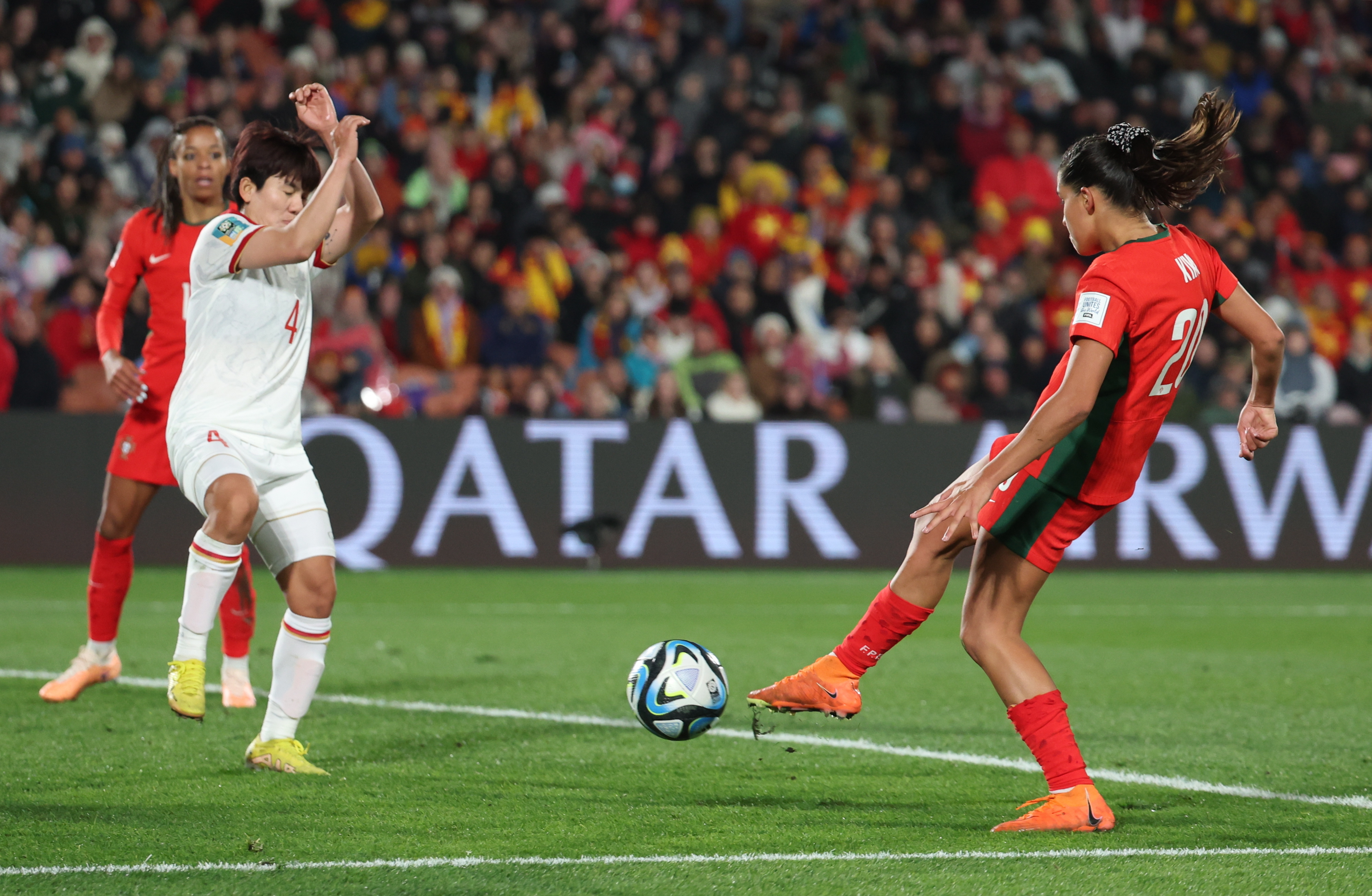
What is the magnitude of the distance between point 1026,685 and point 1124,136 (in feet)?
4.85

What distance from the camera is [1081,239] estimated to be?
168 inches

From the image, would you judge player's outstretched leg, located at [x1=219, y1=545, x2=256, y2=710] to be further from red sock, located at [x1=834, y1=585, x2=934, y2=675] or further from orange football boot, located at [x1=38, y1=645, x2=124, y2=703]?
red sock, located at [x1=834, y1=585, x2=934, y2=675]

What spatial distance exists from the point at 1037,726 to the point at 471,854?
1.54 meters

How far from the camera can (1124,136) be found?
4188mm

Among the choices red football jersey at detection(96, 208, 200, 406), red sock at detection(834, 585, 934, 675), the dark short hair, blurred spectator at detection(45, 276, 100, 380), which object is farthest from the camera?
blurred spectator at detection(45, 276, 100, 380)

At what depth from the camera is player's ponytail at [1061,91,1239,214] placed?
13.4 ft

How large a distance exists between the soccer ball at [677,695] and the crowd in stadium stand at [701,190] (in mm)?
7860

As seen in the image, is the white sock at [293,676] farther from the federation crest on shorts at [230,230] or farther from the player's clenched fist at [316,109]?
the player's clenched fist at [316,109]

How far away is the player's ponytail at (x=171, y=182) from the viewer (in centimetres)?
601

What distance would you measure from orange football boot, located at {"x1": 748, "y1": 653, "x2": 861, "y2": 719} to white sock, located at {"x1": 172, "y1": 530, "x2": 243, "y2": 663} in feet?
5.31

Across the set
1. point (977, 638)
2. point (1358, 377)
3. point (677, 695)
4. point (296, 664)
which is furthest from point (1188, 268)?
point (1358, 377)

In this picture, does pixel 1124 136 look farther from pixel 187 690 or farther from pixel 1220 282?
pixel 187 690

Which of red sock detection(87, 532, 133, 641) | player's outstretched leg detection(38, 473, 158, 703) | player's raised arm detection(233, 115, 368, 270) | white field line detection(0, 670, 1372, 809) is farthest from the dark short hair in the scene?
white field line detection(0, 670, 1372, 809)

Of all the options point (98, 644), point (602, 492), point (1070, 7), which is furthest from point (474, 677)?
point (1070, 7)
